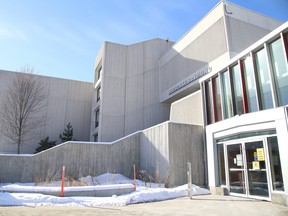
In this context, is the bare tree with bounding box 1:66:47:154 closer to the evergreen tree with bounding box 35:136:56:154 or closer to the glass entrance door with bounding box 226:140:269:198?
the evergreen tree with bounding box 35:136:56:154

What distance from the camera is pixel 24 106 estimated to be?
24.6 meters

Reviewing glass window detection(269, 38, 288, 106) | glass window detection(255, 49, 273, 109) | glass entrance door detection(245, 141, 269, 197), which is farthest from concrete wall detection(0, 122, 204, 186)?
glass window detection(269, 38, 288, 106)

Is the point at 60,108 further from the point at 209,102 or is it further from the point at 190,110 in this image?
the point at 209,102

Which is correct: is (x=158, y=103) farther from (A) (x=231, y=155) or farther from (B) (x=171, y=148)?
(A) (x=231, y=155)

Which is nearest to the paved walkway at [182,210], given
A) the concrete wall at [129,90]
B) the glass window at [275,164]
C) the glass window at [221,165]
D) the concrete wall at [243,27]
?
the glass window at [275,164]

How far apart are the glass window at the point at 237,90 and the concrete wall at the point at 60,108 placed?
901 inches

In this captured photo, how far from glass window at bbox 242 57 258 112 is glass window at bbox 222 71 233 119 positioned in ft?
4.13

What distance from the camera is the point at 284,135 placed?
8328mm

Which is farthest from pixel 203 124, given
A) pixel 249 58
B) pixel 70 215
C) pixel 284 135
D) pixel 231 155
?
pixel 70 215

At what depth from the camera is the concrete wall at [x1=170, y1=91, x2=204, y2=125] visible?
603 inches

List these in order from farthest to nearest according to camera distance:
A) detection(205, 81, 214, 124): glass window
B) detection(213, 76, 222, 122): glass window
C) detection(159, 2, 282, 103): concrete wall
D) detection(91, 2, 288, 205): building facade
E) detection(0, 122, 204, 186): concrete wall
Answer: detection(159, 2, 282, 103): concrete wall
detection(205, 81, 214, 124): glass window
detection(0, 122, 204, 186): concrete wall
detection(213, 76, 222, 122): glass window
detection(91, 2, 288, 205): building facade

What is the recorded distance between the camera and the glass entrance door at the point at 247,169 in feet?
30.4

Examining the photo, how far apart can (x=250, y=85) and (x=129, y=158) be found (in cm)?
968

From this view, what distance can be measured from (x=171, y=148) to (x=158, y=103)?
14.1 metres
